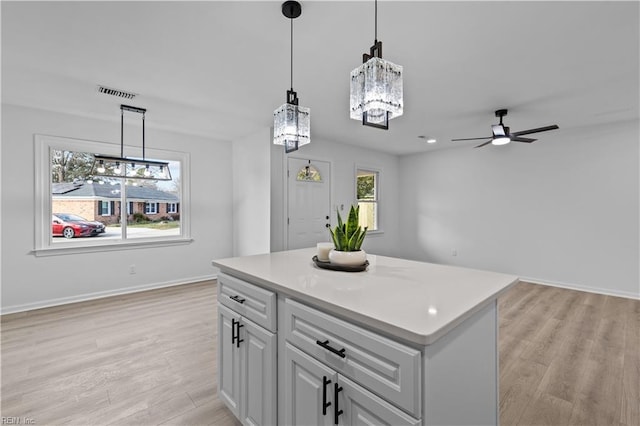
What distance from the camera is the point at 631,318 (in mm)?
3246

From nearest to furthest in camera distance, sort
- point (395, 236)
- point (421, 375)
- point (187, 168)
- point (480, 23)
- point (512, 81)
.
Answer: point (421, 375) < point (480, 23) < point (512, 81) < point (187, 168) < point (395, 236)

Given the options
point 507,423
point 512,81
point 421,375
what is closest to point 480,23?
point 512,81

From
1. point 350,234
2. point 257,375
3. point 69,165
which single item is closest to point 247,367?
point 257,375

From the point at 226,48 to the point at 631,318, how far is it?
4.93m

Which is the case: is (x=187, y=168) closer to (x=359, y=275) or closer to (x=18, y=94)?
(x=18, y=94)

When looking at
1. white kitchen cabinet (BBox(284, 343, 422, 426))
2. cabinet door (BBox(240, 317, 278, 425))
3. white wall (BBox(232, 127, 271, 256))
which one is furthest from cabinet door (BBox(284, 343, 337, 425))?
white wall (BBox(232, 127, 271, 256))

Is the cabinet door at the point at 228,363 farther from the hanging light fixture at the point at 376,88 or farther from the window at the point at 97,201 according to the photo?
the window at the point at 97,201

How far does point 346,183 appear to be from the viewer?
552 cm

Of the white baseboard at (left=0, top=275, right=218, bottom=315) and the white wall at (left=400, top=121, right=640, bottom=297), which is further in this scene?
the white wall at (left=400, top=121, right=640, bottom=297)

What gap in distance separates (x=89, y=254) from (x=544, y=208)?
6762 mm

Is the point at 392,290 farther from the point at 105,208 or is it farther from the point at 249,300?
the point at 105,208

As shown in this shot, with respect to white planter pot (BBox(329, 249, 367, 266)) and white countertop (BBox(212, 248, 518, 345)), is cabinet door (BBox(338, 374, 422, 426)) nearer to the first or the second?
white countertop (BBox(212, 248, 518, 345))

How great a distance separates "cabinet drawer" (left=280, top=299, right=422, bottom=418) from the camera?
2.77 ft

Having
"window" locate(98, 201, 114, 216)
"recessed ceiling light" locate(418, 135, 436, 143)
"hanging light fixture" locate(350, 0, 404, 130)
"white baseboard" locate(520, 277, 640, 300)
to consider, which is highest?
"recessed ceiling light" locate(418, 135, 436, 143)
